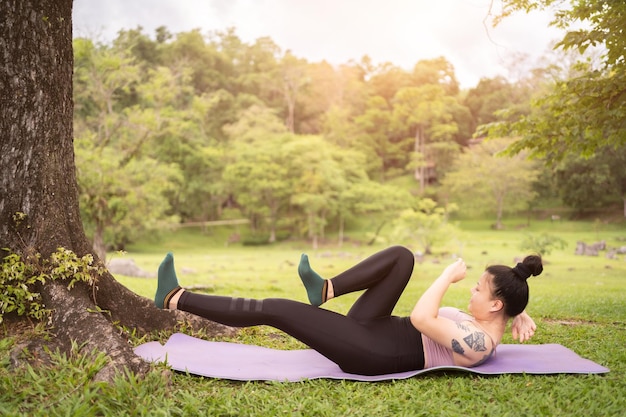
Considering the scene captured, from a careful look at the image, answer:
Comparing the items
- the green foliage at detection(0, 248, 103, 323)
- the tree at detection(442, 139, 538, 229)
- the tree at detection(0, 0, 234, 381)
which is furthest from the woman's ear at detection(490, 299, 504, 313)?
the tree at detection(442, 139, 538, 229)

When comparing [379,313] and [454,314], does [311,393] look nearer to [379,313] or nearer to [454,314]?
[379,313]

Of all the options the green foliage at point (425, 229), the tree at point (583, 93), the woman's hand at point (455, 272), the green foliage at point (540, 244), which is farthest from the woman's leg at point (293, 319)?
the green foliage at point (425, 229)

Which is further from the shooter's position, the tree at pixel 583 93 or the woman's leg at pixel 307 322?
the tree at pixel 583 93

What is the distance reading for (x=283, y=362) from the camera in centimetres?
264

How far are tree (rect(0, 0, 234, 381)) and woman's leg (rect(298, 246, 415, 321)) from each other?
1.05 meters

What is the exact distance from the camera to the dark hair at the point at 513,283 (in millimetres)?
2303

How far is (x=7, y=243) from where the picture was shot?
2.55m

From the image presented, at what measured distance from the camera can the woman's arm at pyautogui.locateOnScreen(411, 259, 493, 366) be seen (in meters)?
2.22

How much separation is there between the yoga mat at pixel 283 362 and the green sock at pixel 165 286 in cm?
22

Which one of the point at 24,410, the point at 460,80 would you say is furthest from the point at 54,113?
the point at 460,80

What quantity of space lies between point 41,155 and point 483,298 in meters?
2.17

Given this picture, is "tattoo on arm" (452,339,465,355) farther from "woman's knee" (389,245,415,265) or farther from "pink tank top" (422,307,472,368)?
"woman's knee" (389,245,415,265)

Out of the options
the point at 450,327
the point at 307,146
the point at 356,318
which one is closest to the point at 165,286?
the point at 356,318

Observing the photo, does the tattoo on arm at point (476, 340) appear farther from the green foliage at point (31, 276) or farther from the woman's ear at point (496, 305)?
the green foliage at point (31, 276)
